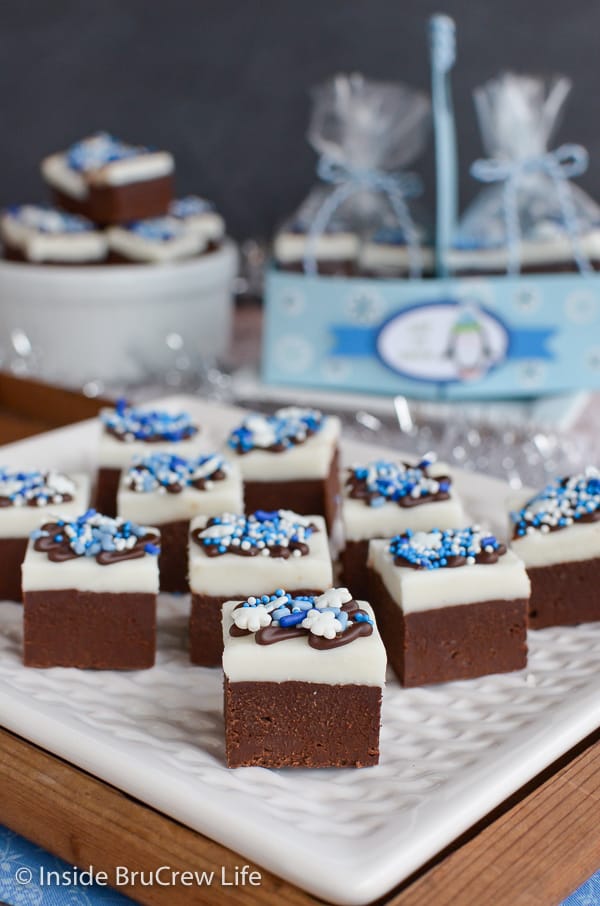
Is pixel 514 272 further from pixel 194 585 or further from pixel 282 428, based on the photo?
pixel 194 585

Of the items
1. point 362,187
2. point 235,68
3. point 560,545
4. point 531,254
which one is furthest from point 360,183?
point 560,545


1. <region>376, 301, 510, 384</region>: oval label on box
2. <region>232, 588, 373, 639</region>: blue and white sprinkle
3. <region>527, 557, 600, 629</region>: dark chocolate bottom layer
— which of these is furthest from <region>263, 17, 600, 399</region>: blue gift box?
<region>232, 588, 373, 639</region>: blue and white sprinkle

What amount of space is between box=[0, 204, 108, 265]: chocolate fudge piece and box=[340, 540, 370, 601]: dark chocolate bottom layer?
1.98 metres

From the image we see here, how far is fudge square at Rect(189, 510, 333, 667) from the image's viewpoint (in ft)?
6.67

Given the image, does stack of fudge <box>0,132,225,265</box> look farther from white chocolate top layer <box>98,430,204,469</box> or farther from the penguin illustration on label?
white chocolate top layer <box>98,430,204,469</box>

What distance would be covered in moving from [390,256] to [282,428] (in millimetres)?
1157

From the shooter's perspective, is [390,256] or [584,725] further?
[390,256]

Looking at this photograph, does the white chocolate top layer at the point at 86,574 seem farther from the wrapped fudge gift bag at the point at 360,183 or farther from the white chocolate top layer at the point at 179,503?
the wrapped fudge gift bag at the point at 360,183

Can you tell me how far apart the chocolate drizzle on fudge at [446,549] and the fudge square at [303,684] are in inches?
9.4

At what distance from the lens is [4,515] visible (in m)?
2.28

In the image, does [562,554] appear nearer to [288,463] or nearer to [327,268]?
[288,463]

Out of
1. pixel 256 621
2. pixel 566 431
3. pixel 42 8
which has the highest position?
pixel 42 8

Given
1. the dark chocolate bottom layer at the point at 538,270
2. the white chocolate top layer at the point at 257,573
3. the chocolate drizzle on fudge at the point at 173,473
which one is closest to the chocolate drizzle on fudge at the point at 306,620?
the white chocolate top layer at the point at 257,573

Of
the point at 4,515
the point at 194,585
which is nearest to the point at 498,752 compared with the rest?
the point at 194,585
